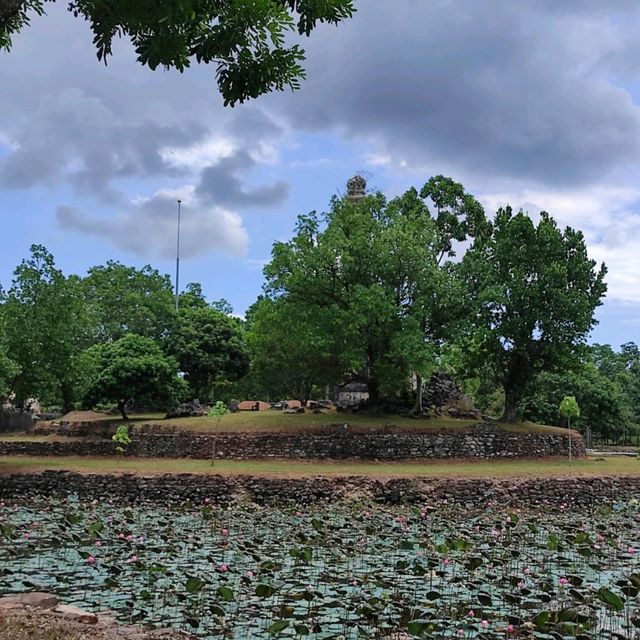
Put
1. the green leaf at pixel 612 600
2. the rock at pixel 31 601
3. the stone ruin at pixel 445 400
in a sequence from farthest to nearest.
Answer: the stone ruin at pixel 445 400
the rock at pixel 31 601
the green leaf at pixel 612 600

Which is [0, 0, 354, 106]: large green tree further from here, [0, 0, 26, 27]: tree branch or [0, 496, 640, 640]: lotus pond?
[0, 496, 640, 640]: lotus pond

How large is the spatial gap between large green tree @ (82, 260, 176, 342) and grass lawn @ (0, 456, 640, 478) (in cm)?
1995

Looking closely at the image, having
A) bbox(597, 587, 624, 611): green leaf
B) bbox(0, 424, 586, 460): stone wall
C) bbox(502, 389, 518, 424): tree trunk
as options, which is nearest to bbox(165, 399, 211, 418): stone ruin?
bbox(0, 424, 586, 460): stone wall

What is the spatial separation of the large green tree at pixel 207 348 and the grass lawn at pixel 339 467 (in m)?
13.9

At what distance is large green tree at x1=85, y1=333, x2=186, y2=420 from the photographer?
32094mm

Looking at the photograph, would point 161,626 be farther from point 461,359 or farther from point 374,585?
point 461,359

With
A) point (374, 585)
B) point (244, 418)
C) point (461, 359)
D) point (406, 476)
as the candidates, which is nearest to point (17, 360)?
point (244, 418)

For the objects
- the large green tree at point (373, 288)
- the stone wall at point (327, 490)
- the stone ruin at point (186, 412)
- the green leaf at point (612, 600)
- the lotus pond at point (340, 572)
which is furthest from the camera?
the stone ruin at point (186, 412)

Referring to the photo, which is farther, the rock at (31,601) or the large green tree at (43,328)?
the large green tree at (43,328)

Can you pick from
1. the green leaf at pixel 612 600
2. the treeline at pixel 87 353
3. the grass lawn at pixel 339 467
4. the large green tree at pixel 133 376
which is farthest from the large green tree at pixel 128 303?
the green leaf at pixel 612 600

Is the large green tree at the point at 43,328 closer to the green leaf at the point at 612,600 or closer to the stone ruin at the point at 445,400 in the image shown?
the stone ruin at the point at 445,400

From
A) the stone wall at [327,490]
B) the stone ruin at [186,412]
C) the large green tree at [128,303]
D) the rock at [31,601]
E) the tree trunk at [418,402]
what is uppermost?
the large green tree at [128,303]

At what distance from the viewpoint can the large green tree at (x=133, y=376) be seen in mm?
32094

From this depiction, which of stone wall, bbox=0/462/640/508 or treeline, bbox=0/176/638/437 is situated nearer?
stone wall, bbox=0/462/640/508
